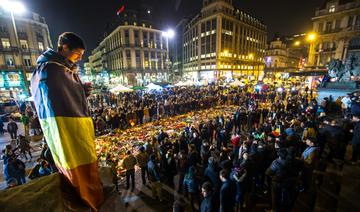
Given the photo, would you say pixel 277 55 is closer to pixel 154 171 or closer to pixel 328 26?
pixel 328 26

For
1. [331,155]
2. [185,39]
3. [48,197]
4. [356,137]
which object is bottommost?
[331,155]

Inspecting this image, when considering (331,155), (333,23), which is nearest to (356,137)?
(331,155)

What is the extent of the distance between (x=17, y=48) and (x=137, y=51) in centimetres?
3503

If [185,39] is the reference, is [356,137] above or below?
below

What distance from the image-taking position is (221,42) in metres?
61.7

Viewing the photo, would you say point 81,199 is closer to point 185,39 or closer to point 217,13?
point 217,13

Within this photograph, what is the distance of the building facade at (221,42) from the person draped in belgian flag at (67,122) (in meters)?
63.1

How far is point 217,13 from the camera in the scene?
5906 cm

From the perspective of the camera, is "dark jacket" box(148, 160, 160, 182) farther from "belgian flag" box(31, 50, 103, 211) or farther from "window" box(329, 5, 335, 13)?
"window" box(329, 5, 335, 13)

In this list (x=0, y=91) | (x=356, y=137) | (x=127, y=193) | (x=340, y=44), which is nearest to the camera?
(x=356, y=137)

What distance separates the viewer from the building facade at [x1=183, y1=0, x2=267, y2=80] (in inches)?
2416

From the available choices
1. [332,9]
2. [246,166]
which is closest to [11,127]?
[246,166]

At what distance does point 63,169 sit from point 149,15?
80.2 meters

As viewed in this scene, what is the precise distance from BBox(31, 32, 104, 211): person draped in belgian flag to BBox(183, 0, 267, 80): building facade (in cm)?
6307
